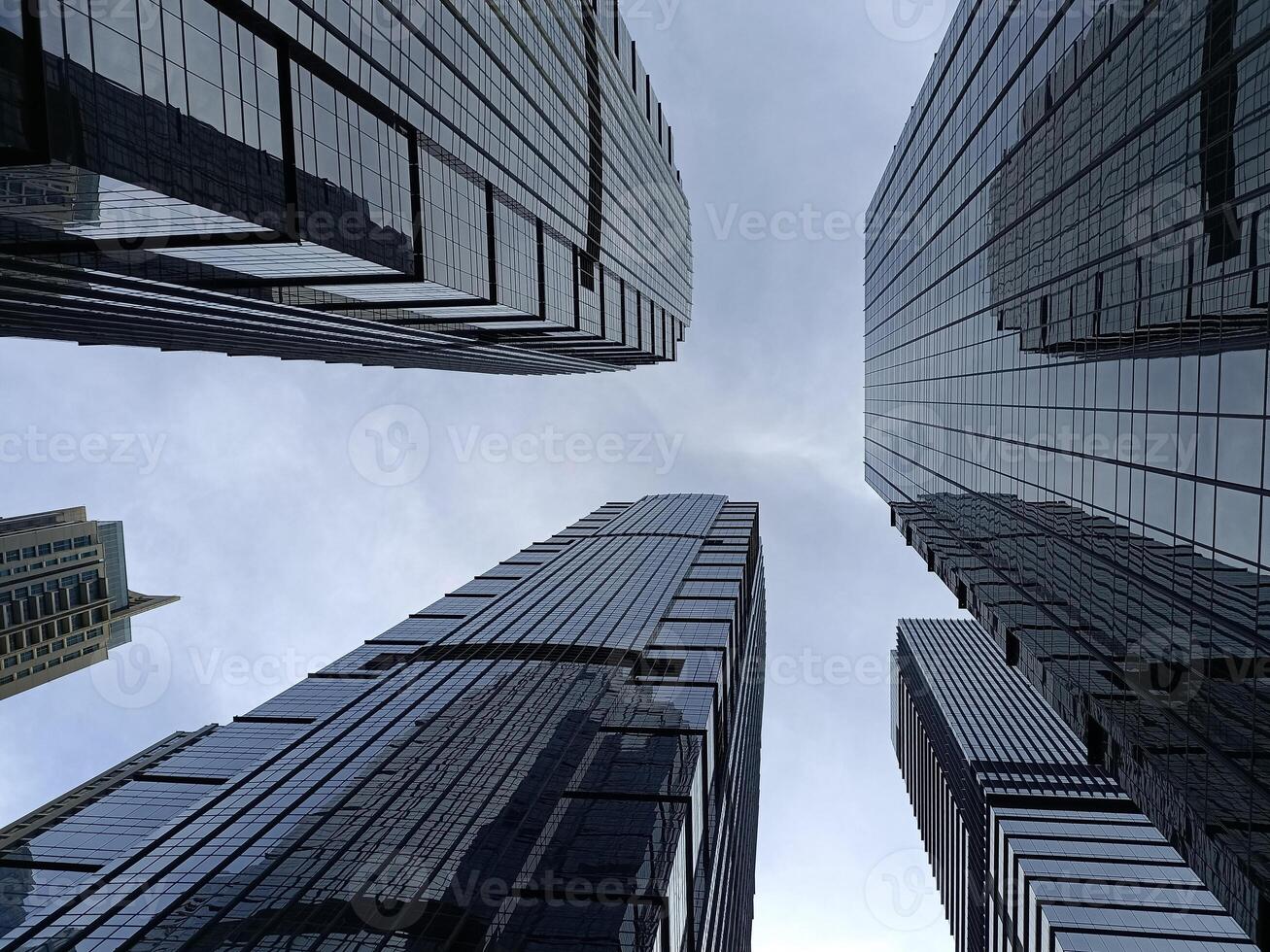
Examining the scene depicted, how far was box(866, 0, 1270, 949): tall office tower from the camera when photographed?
19250 millimetres

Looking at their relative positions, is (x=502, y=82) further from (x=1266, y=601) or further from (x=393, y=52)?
(x=1266, y=601)

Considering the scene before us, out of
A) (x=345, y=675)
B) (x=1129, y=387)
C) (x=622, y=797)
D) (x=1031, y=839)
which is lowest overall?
(x=1031, y=839)

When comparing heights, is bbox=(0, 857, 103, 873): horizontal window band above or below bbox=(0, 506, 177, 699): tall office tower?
below

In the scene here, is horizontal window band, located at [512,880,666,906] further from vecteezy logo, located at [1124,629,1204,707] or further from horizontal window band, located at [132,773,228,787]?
horizontal window band, located at [132,773,228,787]

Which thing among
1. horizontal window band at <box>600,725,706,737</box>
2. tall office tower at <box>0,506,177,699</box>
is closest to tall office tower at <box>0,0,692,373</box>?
horizontal window band at <box>600,725,706,737</box>

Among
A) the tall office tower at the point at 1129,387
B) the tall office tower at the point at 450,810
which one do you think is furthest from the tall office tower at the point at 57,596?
the tall office tower at the point at 1129,387

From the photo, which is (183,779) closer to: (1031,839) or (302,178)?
(302,178)

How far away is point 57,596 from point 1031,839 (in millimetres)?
103788

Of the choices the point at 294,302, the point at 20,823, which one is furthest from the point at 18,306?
the point at 20,823

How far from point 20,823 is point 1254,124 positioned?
112313mm

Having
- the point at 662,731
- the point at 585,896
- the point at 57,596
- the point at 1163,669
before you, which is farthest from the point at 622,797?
the point at 57,596

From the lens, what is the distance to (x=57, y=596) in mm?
84312

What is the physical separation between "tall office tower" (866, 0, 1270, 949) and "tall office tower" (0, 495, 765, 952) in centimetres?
2609

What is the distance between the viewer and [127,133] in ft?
54.0
